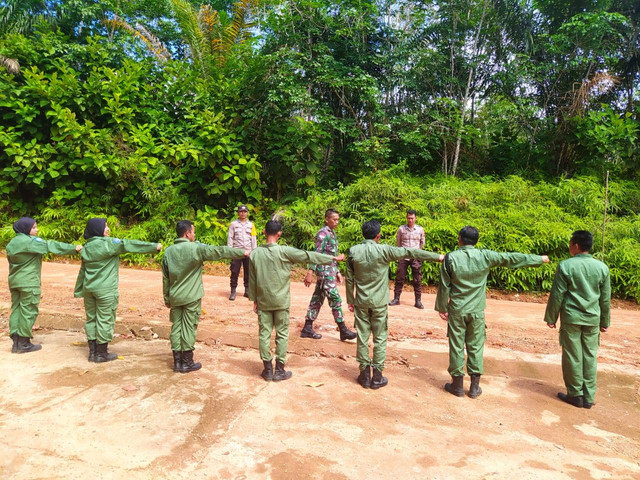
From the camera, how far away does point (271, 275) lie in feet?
14.2

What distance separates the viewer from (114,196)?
43.0 feet

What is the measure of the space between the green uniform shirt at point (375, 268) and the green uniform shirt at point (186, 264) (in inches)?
50.8

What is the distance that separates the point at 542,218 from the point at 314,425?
9.53 m

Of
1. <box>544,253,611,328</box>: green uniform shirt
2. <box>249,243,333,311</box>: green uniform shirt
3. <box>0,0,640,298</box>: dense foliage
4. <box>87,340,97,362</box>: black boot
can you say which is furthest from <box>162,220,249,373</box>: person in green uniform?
<box>0,0,640,298</box>: dense foliage

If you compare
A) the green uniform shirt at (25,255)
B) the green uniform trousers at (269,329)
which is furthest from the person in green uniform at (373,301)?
the green uniform shirt at (25,255)

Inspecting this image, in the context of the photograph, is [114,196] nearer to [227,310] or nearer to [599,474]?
[227,310]

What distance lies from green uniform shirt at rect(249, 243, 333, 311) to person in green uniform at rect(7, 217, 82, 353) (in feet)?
7.31

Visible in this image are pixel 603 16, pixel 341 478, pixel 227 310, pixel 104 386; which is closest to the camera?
pixel 341 478

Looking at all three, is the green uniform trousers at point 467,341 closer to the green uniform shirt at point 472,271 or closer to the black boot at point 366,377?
the green uniform shirt at point 472,271

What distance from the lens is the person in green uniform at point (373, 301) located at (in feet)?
14.1

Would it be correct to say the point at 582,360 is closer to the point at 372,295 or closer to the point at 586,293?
the point at 586,293

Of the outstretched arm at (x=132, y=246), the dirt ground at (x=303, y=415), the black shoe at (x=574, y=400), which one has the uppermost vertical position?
the outstretched arm at (x=132, y=246)

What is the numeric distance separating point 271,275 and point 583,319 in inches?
125

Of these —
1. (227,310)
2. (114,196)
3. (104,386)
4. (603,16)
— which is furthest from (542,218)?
(114,196)
